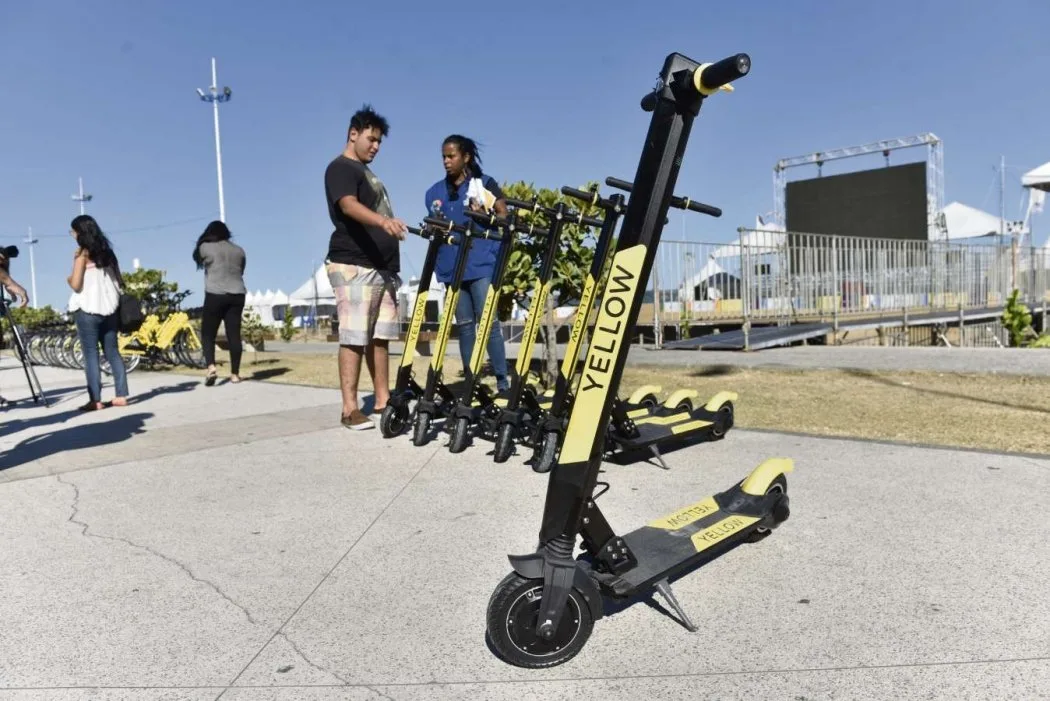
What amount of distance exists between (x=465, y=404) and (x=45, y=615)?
231cm

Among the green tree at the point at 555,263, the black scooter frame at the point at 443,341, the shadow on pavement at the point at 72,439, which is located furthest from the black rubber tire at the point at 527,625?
the green tree at the point at 555,263

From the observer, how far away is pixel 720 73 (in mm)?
1599

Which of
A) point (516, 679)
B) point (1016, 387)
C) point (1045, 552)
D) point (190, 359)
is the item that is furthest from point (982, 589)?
point (190, 359)

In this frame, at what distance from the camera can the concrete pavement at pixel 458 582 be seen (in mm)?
1629

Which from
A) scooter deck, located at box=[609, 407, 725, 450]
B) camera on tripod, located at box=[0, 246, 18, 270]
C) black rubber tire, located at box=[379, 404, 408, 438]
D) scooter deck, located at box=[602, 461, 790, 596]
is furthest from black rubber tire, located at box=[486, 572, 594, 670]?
camera on tripod, located at box=[0, 246, 18, 270]

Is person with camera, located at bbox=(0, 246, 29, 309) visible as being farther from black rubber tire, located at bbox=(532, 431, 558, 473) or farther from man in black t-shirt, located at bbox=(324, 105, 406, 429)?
black rubber tire, located at bbox=(532, 431, 558, 473)

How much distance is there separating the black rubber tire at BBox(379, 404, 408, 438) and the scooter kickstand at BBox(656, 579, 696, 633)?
273 cm

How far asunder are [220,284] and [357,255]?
12.7ft

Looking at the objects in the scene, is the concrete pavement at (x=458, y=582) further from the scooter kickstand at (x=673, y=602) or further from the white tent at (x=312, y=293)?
the white tent at (x=312, y=293)

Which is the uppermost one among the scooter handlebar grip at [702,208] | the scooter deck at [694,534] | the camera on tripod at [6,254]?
the camera on tripod at [6,254]

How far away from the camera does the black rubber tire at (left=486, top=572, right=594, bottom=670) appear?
1.65 m

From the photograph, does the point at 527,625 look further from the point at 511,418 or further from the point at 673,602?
the point at 511,418

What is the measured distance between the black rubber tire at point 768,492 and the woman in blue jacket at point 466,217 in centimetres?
255

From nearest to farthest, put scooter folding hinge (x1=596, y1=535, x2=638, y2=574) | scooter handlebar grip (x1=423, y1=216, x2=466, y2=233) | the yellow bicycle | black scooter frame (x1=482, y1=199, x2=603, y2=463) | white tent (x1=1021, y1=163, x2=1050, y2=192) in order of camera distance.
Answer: scooter folding hinge (x1=596, y1=535, x2=638, y2=574), black scooter frame (x1=482, y1=199, x2=603, y2=463), scooter handlebar grip (x1=423, y1=216, x2=466, y2=233), the yellow bicycle, white tent (x1=1021, y1=163, x2=1050, y2=192)
